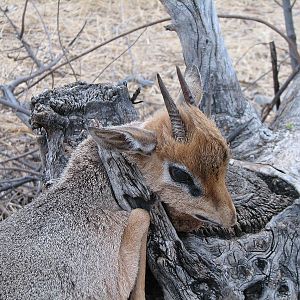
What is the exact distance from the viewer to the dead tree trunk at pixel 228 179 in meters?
3.75

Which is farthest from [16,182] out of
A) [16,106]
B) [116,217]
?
[116,217]

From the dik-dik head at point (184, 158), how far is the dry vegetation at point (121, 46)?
3.74 m

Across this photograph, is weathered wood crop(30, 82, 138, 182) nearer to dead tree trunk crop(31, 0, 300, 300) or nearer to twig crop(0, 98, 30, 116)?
dead tree trunk crop(31, 0, 300, 300)

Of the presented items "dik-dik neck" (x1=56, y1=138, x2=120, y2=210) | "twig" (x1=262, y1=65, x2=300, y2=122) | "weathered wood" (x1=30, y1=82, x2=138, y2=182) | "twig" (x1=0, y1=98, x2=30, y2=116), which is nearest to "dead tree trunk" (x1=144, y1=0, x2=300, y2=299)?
"dik-dik neck" (x1=56, y1=138, x2=120, y2=210)

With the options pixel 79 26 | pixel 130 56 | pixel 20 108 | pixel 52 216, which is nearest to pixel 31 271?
pixel 52 216

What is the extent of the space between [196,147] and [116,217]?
0.61 m

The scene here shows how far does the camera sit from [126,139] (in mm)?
3596

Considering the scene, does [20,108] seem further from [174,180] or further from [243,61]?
[243,61]

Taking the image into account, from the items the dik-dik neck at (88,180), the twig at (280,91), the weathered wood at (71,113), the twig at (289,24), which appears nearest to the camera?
the dik-dik neck at (88,180)

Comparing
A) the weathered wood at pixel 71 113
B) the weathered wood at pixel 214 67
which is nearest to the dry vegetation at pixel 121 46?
the weathered wood at pixel 214 67

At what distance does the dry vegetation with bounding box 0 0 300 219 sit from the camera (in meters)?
8.31

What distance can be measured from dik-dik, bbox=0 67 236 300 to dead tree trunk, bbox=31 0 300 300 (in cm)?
12

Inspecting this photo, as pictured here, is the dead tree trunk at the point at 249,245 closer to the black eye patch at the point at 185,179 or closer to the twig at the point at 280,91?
the black eye patch at the point at 185,179

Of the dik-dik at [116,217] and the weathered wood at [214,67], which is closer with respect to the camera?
the dik-dik at [116,217]
